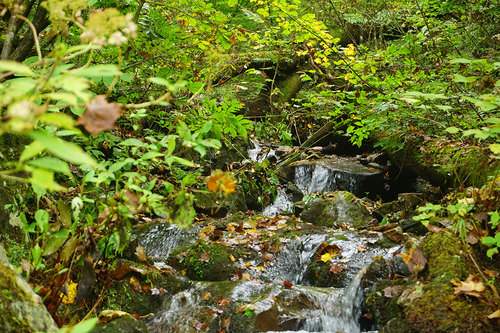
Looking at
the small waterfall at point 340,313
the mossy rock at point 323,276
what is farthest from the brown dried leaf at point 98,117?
the mossy rock at point 323,276

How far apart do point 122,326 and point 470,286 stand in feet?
7.81

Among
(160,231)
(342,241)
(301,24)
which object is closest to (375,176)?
(342,241)

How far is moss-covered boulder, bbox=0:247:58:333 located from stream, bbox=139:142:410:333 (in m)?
1.92

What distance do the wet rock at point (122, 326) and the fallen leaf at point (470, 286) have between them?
222cm

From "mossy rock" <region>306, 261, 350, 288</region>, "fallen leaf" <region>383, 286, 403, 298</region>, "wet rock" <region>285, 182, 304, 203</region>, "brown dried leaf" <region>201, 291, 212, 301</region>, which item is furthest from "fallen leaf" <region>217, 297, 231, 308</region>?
"wet rock" <region>285, 182, 304, 203</region>

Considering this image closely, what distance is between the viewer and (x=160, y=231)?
555 cm

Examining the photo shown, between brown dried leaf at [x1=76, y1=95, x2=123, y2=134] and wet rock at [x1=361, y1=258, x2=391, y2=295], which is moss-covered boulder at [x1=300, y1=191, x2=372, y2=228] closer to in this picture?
wet rock at [x1=361, y1=258, x2=391, y2=295]

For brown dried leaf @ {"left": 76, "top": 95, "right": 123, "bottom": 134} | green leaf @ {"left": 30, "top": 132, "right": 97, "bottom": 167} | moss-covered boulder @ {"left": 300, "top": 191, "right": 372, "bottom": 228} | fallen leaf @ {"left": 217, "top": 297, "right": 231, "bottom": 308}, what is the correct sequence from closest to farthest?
green leaf @ {"left": 30, "top": 132, "right": 97, "bottom": 167}
brown dried leaf @ {"left": 76, "top": 95, "right": 123, "bottom": 134}
fallen leaf @ {"left": 217, "top": 297, "right": 231, "bottom": 308}
moss-covered boulder @ {"left": 300, "top": 191, "right": 372, "bottom": 228}

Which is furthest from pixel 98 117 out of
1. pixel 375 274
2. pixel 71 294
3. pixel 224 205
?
pixel 224 205

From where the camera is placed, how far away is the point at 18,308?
152 centimetres

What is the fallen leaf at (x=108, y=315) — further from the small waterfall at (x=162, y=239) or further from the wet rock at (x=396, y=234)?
the wet rock at (x=396, y=234)

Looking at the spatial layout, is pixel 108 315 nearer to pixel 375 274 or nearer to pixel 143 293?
pixel 143 293

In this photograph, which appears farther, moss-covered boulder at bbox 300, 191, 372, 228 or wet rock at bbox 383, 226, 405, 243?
moss-covered boulder at bbox 300, 191, 372, 228

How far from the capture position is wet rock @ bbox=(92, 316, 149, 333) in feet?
7.27
